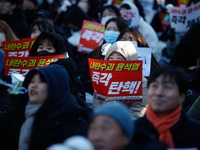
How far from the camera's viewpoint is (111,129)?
2.62 meters

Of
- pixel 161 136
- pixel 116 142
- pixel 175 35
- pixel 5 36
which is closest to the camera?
pixel 116 142

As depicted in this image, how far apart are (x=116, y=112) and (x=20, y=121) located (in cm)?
136

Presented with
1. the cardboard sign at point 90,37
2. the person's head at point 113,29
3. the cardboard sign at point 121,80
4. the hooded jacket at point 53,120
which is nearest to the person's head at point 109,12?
the cardboard sign at point 90,37

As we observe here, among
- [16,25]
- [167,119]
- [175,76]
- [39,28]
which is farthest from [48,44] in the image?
Result: [16,25]

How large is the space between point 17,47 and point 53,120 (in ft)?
8.98

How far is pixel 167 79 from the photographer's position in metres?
3.12

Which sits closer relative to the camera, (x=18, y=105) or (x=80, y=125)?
(x=80, y=125)

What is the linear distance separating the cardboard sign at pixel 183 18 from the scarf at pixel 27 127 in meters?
5.10

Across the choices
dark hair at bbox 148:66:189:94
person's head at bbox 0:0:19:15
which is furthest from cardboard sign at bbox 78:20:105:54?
dark hair at bbox 148:66:189:94

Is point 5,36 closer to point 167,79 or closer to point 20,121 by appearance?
point 20,121

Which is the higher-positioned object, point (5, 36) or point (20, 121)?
point (5, 36)

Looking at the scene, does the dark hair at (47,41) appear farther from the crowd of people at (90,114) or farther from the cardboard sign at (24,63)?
the cardboard sign at (24,63)

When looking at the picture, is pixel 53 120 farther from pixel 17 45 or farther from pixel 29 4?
pixel 29 4

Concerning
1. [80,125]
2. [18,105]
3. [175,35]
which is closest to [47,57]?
[18,105]
